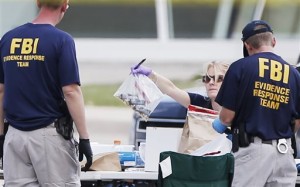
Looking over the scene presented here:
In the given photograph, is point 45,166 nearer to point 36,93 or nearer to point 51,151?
point 51,151

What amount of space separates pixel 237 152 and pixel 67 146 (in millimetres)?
971

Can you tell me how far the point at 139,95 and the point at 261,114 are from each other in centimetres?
80

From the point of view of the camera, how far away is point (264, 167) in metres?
5.15

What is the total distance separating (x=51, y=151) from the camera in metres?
4.97

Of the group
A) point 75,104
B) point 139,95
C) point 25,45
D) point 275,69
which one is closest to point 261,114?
point 275,69

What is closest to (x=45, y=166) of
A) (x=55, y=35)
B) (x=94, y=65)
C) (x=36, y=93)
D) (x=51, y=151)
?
(x=51, y=151)

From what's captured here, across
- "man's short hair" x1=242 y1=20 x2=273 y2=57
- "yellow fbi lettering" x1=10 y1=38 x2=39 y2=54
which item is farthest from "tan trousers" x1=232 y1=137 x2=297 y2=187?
"yellow fbi lettering" x1=10 y1=38 x2=39 y2=54

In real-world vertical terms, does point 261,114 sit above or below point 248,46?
below

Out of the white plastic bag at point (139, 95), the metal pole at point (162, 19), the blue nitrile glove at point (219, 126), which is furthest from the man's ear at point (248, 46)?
the metal pole at point (162, 19)

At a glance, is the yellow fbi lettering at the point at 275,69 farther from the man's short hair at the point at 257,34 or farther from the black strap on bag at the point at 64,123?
the black strap on bag at the point at 64,123

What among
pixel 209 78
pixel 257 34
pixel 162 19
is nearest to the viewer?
pixel 257 34

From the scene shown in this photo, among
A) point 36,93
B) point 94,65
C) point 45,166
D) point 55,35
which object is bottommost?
point 94,65

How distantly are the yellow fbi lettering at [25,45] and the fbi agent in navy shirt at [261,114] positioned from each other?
42.3 inches

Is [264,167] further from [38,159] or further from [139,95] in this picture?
[38,159]
